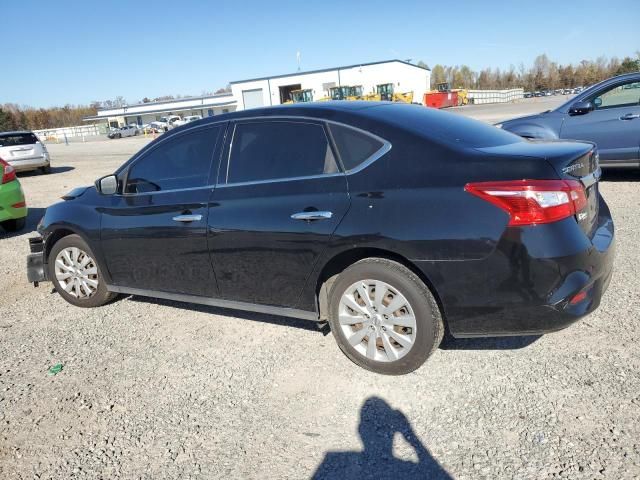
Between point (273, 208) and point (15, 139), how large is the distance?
16611 mm

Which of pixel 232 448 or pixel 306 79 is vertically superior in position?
pixel 306 79

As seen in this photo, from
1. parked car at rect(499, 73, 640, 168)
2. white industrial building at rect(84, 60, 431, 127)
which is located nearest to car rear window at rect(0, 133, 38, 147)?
parked car at rect(499, 73, 640, 168)

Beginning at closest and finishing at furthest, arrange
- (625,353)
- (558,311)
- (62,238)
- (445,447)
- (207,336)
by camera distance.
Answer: (445,447) → (558,311) → (625,353) → (207,336) → (62,238)

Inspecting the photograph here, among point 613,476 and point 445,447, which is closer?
point 613,476

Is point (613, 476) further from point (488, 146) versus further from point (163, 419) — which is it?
point (163, 419)

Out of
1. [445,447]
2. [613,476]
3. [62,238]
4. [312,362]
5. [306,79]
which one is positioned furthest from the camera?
[306,79]

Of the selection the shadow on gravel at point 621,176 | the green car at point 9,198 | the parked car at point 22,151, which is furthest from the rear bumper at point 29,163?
the shadow on gravel at point 621,176

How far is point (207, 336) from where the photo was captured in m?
4.12

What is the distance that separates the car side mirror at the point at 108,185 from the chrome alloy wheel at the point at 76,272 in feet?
2.24

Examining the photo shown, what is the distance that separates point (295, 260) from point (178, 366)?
1.18 m

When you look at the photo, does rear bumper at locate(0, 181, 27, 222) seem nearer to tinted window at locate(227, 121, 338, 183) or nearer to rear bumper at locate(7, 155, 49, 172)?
tinted window at locate(227, 121, 338, 183)

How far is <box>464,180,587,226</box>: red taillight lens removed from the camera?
9.00 ft

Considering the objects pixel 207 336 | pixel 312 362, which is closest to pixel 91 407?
pixel 207 336

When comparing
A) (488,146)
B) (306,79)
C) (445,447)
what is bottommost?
(445,447)
